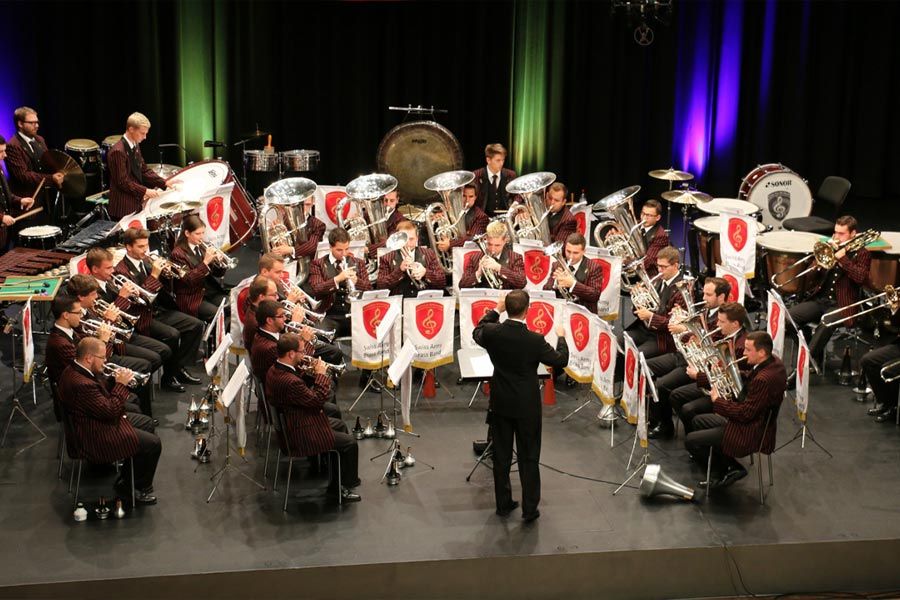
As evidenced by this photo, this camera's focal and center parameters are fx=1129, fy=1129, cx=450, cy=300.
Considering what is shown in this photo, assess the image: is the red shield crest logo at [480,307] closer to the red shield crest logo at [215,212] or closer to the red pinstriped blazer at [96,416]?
the red pinstriped blazer at [96,416]

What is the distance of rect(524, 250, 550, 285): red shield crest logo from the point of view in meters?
10.2

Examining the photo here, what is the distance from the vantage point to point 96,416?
717 centimetres

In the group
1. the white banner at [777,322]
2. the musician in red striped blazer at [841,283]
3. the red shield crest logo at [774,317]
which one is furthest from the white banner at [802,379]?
the musician in red striped blazer at [841,283]

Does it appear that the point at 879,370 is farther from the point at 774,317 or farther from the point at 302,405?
the point at 302,405

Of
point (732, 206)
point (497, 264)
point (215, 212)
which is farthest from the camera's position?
point (732, 206)

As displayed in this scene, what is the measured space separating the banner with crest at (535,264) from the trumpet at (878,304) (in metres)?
2.43

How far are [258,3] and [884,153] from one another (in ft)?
30.0

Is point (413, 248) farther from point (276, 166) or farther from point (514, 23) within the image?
point (514, 23)

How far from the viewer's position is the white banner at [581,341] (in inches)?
344

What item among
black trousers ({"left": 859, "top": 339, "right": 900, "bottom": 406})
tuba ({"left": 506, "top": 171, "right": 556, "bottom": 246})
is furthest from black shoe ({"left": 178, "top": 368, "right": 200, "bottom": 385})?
black trousers ({"left": 859, "top": 339, "right": 900, "bottom": 406})

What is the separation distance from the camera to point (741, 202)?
39.9 feet

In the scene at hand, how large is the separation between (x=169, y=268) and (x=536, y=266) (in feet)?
10.6

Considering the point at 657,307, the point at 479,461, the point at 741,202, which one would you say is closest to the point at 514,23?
the point at 741,202

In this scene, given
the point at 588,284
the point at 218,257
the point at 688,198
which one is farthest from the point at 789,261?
the point at 218,257
